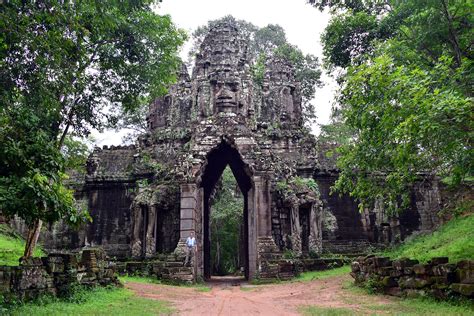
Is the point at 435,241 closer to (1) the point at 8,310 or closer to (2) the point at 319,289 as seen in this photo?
(2) the point at 319,289

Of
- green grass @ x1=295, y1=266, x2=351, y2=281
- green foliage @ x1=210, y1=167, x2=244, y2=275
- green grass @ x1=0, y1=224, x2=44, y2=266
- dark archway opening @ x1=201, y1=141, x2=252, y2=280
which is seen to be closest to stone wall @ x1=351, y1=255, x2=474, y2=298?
green grass @ x1=295, y1=266, x2=351, y2=281

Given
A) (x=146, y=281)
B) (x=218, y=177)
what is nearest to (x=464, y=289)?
(x=146, y=281)

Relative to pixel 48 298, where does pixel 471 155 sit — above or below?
above

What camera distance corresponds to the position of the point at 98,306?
847 centimetres

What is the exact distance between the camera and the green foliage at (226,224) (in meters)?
29.3

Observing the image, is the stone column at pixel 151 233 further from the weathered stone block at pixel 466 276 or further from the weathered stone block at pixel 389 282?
the weathered stone block at pixel 466 276

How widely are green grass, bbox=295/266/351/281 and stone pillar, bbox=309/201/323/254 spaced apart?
1595 millimetres

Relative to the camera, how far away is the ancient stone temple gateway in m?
16.1

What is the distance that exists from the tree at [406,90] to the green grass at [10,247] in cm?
955

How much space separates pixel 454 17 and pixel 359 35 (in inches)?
199

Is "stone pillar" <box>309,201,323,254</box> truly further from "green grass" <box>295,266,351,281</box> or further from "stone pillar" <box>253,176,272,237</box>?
Result: "stone pillar" <box>253,176,272,237</box>

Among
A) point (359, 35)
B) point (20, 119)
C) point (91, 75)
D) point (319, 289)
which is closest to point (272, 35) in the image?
point (359, 35)

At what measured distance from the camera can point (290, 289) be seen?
1245cm

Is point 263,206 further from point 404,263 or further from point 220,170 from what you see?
point 404,263
